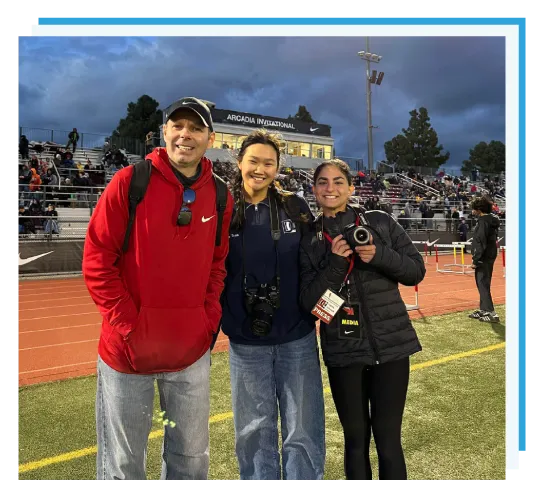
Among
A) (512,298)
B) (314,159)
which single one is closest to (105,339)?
(512,298)

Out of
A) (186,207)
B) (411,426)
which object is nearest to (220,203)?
(186,207)

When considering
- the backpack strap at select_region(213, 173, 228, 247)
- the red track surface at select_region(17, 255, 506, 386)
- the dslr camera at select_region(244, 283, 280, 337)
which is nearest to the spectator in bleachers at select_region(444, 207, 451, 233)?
the red track surface at select_region(17, 255, 506, 386)

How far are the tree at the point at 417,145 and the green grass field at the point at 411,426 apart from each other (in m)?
27.0

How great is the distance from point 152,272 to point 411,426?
2.37 metres

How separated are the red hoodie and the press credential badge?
521 mm

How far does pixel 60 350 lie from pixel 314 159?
26.3m

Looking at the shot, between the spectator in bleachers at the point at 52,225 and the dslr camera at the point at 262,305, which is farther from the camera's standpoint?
the spectator in bleachers at the point at 52,225

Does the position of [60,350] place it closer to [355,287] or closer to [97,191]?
[355,287]

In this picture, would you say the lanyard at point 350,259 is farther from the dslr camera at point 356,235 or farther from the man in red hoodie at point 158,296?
the man in red hoodie at point 158,296

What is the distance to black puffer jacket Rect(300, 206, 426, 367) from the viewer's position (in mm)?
1943

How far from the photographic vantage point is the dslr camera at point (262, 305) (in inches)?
76.0

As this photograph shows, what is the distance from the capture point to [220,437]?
→ 2.98 meters

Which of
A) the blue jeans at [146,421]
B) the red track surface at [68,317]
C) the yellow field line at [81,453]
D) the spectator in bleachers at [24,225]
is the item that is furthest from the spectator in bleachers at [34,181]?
the blue jeans at [146,421]

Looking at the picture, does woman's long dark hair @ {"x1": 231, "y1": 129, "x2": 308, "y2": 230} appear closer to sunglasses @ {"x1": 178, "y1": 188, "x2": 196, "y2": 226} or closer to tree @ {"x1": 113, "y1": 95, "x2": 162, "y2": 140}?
sunglasses @ {"x1": 178, "y1": 188, "x2": 196, "y2": 226}
